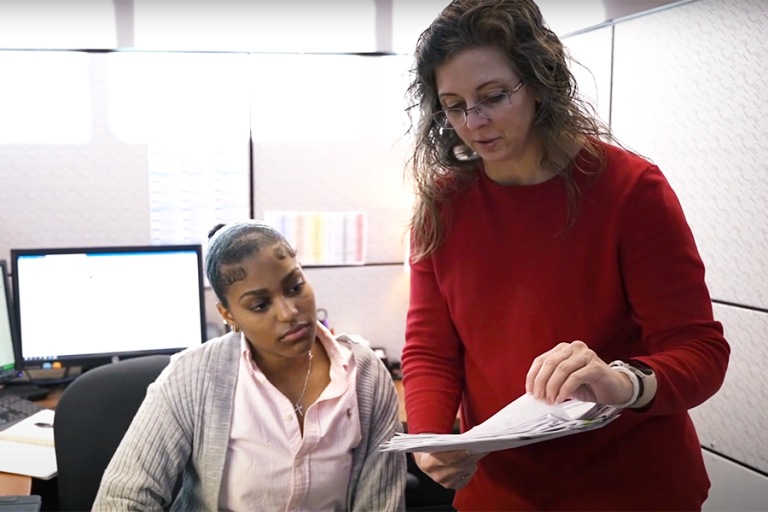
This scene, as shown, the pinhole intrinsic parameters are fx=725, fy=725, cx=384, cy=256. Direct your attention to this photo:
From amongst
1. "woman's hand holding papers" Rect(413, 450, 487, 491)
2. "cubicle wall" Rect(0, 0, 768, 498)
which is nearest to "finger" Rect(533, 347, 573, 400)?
"woman's hand holding papers" Rect(413, 450, 487, 491)

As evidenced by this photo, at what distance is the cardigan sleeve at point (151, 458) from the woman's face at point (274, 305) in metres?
0.20

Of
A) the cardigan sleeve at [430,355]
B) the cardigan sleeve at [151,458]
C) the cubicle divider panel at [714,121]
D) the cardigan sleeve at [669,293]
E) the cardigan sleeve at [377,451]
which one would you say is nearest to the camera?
the cardigan sleeve at [669,293]

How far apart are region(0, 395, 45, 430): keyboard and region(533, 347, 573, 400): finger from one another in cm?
173

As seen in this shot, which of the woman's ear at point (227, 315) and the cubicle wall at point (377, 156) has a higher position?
the cubicle wall at point (377, 156)

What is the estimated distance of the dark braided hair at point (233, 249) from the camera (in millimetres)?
1425

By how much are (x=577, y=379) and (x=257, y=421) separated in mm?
727

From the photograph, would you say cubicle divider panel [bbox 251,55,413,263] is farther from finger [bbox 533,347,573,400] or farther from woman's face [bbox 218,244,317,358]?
finger [bbox 533,347,573,400]

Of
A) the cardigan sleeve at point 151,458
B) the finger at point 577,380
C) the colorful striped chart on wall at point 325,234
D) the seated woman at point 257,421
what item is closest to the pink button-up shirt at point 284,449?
the seated woman at point 257,421

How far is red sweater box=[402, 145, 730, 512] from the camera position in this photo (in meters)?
1.03

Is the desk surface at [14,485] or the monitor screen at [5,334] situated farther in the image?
the monitor screen at [5,334]

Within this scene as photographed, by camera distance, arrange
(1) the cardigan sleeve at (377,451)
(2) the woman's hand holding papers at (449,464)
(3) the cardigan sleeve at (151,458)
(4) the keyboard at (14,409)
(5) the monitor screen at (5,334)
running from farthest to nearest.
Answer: (5) the monitor screen at (5,334) < (4) the keyboard at (14,409) < (1) the cardigan sleeve at (377,451) < (3) the cardigan sleeve at (151,458) < (2) the woman's hand holding papers at (449,464)

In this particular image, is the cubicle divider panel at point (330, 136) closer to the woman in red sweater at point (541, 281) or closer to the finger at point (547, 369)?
the woman in red sweater at point (541, 281)

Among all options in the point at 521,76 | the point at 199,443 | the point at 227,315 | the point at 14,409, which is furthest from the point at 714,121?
the point at 14,409

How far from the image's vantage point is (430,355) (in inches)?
49.5
